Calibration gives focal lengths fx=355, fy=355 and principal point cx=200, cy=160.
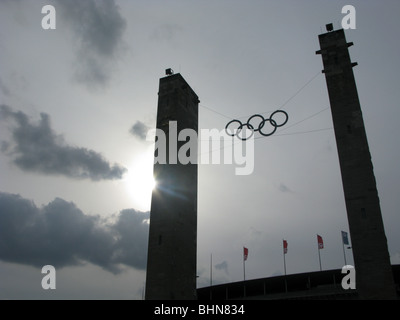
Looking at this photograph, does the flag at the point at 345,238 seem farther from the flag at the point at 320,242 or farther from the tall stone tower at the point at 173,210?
the tall stone tower at the point at 173,210

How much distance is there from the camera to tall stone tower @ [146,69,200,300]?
1373 inches

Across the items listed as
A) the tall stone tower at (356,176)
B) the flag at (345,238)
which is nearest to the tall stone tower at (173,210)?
the tall stone tower at (356,176)

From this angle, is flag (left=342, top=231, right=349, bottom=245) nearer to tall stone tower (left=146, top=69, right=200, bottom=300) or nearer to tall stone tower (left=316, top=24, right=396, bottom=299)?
tall stone tower (left=316, top=24, right=396, bottom=299)

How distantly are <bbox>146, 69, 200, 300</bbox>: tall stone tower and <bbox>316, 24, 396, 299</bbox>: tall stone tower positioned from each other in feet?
53.8

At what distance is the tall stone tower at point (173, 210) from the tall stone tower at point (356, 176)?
16.4 meters

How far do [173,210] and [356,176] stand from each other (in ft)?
59.5

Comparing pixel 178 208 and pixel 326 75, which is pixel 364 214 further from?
pixel 178 208

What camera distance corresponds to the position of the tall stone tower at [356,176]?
2934 centimetres

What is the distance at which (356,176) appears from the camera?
32.6 meters

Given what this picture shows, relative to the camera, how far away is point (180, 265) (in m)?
36.2

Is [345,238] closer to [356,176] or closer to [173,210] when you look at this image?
[356,176]
